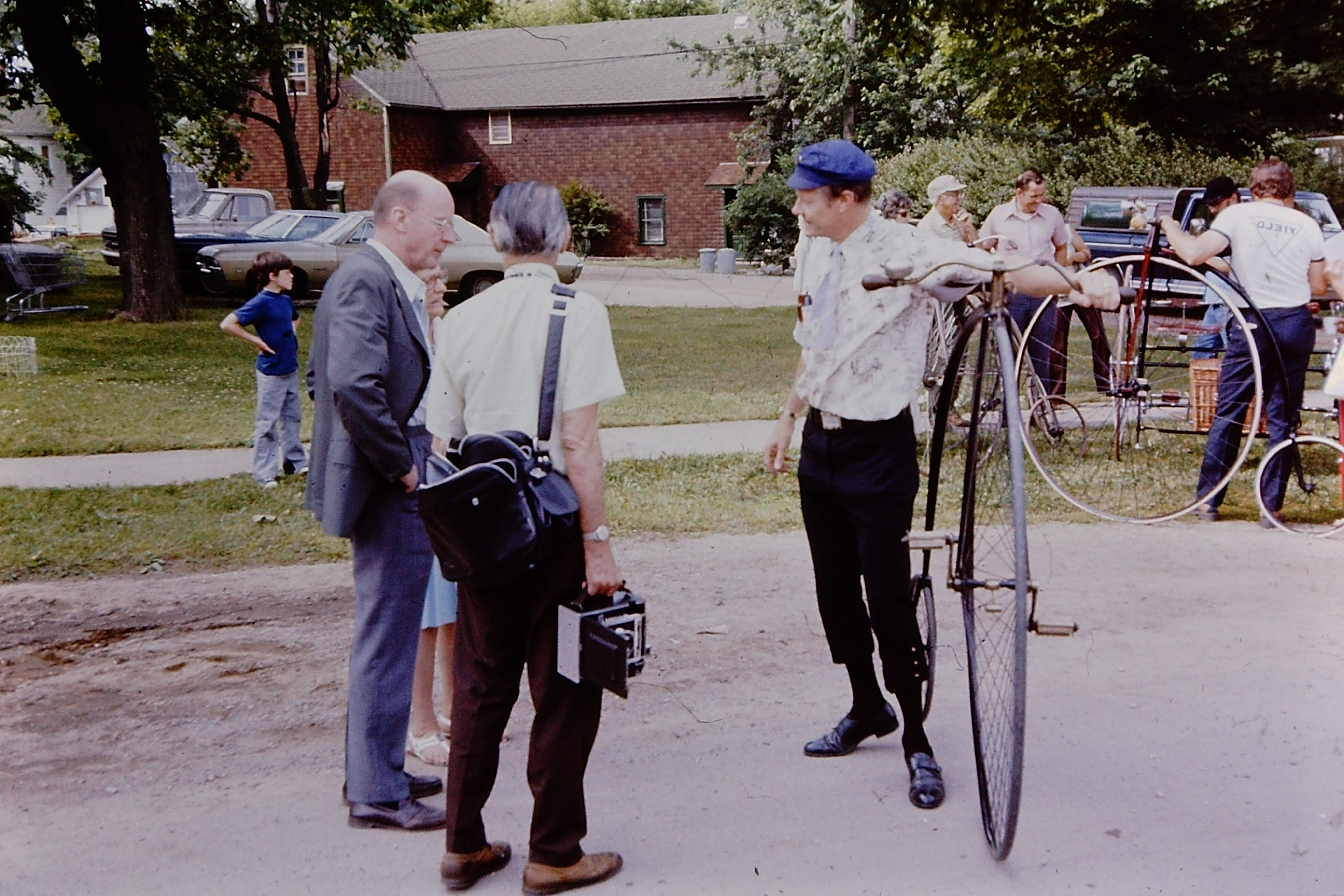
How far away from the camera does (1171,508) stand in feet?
26.3

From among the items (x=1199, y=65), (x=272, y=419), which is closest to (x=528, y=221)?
(x=272, y=419)

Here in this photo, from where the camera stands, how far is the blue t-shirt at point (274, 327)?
880 cm

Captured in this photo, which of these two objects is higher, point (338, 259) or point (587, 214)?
point (587, 214)

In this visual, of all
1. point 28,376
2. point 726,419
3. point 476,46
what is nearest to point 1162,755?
point 726,419

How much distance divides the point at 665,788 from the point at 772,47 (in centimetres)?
3289

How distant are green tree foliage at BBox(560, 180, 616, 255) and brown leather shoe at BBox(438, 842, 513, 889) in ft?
127

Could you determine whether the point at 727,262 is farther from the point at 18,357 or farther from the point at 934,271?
the point at 934,271

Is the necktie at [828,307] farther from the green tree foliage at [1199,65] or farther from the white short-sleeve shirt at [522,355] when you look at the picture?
the green tree foliage at [1199,65]

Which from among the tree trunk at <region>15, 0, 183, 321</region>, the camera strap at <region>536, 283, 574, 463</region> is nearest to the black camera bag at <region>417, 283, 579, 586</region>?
the camera strap at <region>536, 283, 574, 463</region>

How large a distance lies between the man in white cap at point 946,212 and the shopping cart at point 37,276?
594 inches

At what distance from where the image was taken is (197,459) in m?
9.85

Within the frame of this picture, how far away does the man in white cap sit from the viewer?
10359 millimetres

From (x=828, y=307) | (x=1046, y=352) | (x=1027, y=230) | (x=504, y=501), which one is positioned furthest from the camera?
(x=1027, y=230)

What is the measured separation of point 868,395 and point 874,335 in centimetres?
18
